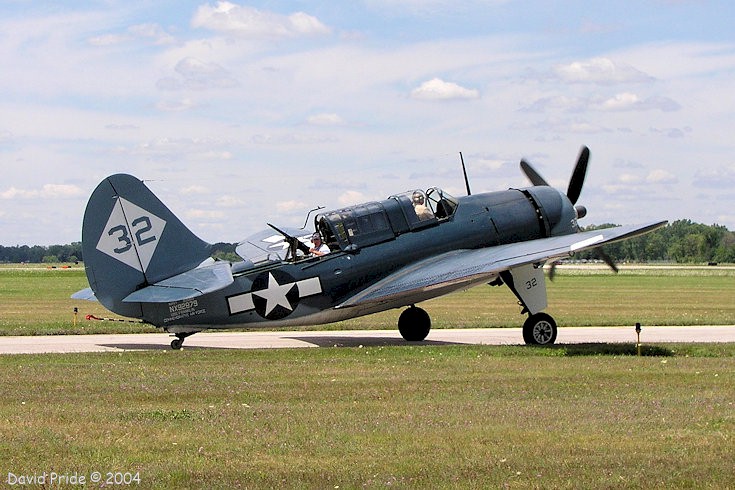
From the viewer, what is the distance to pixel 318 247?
61.6 feet

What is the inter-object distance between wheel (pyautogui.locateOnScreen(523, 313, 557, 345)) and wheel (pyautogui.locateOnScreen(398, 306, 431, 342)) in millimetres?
2613

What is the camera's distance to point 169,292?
17.2 metres

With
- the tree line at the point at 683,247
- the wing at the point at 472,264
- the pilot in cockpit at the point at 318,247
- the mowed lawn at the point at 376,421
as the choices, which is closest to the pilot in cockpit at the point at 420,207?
the wing at the point at 472,264

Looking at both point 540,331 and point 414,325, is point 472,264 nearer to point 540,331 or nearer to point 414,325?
point 540,331

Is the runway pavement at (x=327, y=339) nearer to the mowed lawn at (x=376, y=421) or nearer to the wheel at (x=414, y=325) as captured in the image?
the wheel at (x=414, y=325)

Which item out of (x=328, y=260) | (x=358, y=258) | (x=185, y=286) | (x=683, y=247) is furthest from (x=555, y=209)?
(x=683, y=247)

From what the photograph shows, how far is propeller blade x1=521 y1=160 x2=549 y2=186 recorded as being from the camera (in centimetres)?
2305

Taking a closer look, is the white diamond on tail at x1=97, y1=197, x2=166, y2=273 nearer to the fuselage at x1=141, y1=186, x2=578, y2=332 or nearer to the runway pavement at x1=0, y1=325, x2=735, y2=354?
the fuselage at x1=141, y1=186, x2=578, y2=332

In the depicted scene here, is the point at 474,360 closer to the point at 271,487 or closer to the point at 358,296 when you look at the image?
the point at 358,296

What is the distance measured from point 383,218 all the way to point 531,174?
5.48m

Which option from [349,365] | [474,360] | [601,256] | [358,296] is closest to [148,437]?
[349,365]

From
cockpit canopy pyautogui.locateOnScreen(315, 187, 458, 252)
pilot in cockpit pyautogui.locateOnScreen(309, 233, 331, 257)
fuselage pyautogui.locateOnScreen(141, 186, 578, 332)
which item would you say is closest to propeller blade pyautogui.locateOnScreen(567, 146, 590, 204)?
fuselage pyautogui.locateOnScreen(141, 186, 578, 332)

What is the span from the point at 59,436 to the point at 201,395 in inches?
112

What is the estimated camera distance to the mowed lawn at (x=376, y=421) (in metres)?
8.32
